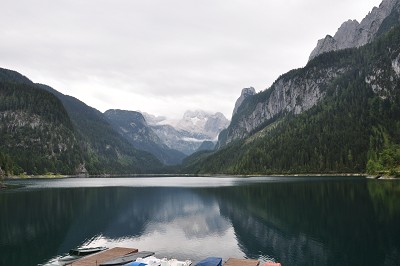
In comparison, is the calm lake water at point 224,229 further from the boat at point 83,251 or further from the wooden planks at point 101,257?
the wooden planks at point 101,257

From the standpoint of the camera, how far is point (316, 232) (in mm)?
68750

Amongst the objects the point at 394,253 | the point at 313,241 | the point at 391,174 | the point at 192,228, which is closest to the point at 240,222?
the point at 192,228

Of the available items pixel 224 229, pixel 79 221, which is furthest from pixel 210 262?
pixel 79 221

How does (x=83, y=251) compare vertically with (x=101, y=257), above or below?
above

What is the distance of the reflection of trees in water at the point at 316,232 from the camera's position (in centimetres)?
5341

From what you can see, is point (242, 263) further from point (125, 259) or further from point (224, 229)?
point (224, 229)

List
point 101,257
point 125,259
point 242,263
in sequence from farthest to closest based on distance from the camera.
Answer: point 101,257 → point 125,259 → point 242,263

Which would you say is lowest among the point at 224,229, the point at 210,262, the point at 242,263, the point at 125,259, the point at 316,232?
the point at 224,229

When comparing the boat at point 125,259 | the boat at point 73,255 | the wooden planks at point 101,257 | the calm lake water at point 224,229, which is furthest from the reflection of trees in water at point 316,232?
the boat at point 73,255

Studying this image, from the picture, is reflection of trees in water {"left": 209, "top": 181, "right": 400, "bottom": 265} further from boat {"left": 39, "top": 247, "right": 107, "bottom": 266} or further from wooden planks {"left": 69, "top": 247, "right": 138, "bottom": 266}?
boat {"left": 39, "top": 247, "right": 107, "bottom": 266}

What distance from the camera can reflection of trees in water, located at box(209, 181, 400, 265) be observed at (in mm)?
53406

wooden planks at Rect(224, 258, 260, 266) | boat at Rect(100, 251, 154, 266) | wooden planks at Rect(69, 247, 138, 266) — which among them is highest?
boat at Rect(100, 251, 154, 266)

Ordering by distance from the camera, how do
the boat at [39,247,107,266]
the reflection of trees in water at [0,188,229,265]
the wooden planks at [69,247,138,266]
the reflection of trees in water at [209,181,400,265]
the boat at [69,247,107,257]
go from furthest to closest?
the reflection of trees in water at [0,188,229,265] < the boat at [69,247,107,257] < the reflection of trees in water at [209,181,400,265] < the boat at [39,247,107,266] < the wooden planks at [69,247,138,266]

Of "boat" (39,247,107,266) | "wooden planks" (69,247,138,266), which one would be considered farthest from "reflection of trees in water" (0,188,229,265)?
"wooden planks" (69,247,138,266)
